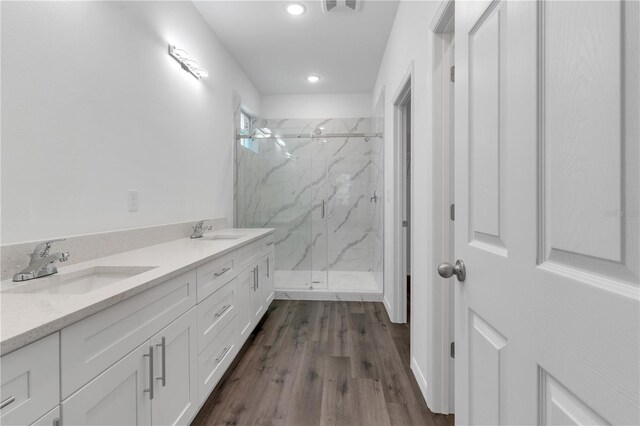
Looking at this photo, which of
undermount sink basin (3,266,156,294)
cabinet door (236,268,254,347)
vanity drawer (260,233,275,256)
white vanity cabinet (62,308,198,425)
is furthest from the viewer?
vanity drawer (260,233,275,256)

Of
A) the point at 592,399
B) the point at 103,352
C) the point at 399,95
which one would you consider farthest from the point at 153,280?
the point at 399,95

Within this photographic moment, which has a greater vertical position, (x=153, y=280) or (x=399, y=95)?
(x=399, y=95)

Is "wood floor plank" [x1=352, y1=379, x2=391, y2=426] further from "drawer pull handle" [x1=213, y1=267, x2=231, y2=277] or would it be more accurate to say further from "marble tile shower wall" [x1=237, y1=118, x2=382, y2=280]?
"marble tile shower wall" [x1=237, y1=118, x2=382, y2=280]

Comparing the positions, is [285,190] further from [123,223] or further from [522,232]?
[522,232]

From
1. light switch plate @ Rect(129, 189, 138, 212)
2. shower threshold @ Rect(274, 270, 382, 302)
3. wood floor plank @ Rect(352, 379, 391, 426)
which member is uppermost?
light switch plate @ Rect(129, 189, 138, 212)

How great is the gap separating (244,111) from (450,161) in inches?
119

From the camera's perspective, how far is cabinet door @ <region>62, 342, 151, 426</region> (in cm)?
77

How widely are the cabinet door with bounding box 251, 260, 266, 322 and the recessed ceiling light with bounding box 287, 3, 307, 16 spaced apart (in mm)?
2144

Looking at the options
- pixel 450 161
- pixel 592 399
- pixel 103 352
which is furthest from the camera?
pixel 450 161

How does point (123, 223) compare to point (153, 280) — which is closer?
point (153, 280)

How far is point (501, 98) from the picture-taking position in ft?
2.21

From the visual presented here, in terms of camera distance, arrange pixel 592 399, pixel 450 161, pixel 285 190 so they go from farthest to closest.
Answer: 1. pixel 285 190
2. pixel 450 161
3. pixel 592 399

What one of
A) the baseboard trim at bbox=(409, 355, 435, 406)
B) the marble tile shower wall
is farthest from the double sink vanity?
the marble tile shower wall

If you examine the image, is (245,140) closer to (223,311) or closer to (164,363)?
(223,311)
